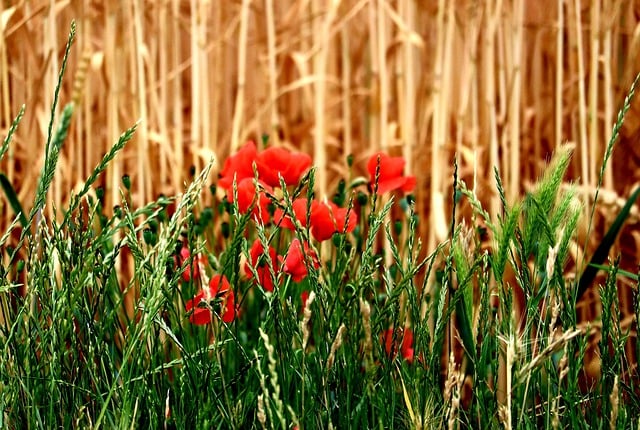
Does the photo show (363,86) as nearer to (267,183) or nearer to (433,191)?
(433,191)

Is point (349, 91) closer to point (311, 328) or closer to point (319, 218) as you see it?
point (319, 218)

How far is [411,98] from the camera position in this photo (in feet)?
6.82

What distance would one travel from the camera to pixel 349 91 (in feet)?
7.21

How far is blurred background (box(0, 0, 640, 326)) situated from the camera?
79.3 inches

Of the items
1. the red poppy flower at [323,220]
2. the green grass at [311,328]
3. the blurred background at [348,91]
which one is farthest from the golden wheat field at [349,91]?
the green grass at [311,328]

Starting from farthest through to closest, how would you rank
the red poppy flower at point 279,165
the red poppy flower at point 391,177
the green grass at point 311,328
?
1. the red poppy flower at point 391,177
2. the red poppy flower at point 279,165
3. the green grass at point 311,328

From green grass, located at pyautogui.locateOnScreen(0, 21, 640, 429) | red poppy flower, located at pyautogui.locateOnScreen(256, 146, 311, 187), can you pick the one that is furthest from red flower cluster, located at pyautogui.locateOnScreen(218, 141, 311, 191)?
green grass, located at pyautogui.locateOnScreen(0, 21, 640, 429)

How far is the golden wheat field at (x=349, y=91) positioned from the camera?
6.61ft

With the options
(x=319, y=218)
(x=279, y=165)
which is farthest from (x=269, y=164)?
(x=319, y=218)

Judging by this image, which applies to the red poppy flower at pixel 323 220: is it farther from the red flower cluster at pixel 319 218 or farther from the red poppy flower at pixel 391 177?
the red poppy flower at pixel 391 177

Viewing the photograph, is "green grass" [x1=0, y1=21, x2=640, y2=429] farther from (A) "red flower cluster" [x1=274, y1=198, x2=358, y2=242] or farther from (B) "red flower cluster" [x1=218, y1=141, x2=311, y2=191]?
(B) "red flower cluster" [x1=218, y1=141, x2=311, y2=191]

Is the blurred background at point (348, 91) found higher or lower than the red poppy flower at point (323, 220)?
higher

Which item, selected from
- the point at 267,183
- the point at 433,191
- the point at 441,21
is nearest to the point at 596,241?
the point at 433,191

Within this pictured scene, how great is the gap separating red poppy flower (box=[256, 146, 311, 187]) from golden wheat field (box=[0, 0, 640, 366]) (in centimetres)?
50
